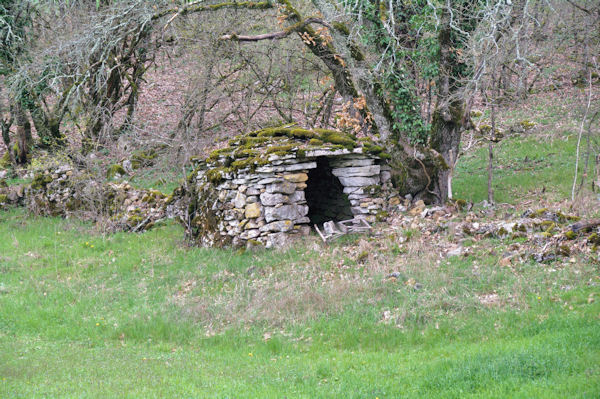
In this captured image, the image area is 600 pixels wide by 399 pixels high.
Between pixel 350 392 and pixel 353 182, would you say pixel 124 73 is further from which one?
pixel 350 392

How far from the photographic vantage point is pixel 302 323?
8086mm

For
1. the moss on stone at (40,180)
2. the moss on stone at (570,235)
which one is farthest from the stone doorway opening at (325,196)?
the moss on stone at (40,180)

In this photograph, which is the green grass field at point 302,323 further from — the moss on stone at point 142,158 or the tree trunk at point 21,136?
the tree trunk at point 21,136

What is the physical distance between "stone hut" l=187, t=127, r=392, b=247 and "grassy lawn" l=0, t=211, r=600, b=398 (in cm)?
66

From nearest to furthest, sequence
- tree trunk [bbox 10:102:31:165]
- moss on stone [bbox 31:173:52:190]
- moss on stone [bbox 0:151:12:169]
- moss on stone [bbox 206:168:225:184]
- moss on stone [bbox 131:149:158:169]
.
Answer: moss on stone [bbox 206:168:225:184] < moss on stone [bbox 31:173:52:190] < moss on stone [bbox 131:149:158:169] < tree trunk [bbox 10:102:31:165] < moss on stone [bbox 0:151:12:169]

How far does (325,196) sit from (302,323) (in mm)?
5718

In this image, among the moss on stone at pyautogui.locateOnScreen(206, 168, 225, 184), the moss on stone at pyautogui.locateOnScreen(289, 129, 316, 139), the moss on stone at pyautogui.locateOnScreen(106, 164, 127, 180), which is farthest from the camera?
the moss on stone at pyautogui.locateOnScreen(106, 164, 127, 180)

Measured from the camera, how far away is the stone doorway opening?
12.9 m

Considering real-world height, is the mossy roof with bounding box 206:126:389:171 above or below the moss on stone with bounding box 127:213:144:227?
above

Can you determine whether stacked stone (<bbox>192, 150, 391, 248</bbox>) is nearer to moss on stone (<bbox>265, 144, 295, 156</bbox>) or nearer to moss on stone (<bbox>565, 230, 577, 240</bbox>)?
moss on stone (<bbox>265, 144, 295, 156</bbox>)

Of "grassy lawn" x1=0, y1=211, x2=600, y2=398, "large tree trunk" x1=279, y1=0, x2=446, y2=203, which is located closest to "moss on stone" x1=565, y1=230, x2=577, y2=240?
"grassy lawn" x1=0, y1=211, x2=600, y2=398

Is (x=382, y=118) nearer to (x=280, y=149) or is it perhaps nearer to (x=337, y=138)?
(x=337, y=138)

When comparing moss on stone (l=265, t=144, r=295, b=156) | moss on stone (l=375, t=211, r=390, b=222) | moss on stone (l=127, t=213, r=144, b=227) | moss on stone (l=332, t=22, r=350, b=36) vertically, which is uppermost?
moss on stone (l=332, t=22, r=350, b=36)

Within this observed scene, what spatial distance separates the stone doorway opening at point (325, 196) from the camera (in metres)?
12.9
